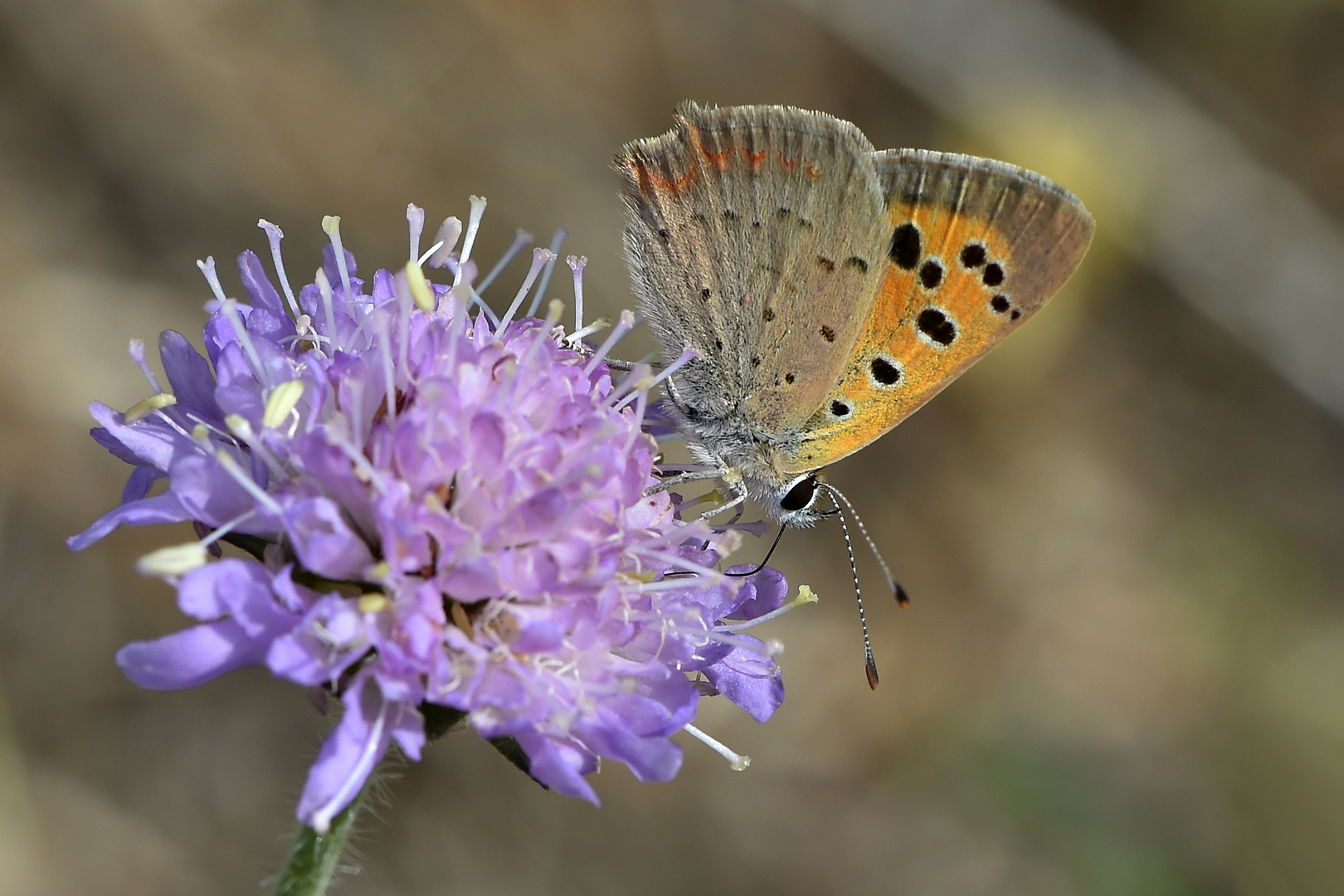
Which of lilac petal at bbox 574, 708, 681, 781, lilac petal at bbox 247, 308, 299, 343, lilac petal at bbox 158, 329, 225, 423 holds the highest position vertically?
lilac petal at bbox 247, 308, 299, 343

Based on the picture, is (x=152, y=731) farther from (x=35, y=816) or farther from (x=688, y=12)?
(x=688, y=12)

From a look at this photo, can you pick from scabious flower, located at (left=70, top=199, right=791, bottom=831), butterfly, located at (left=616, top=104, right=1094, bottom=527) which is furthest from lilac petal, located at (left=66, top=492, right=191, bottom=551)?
butterfly, located at (left=616, top=104, right=1094, bottom=527)

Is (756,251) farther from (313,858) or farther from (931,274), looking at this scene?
(313,858)

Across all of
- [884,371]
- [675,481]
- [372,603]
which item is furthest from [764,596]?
[372,603]

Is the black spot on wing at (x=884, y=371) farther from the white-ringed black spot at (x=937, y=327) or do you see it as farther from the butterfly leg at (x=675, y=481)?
the butterfly leg at (x=675, y=481)

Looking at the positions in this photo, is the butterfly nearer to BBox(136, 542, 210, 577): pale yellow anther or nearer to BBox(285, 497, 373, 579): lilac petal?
BBox(285, 497, 373, 579): lilac petal

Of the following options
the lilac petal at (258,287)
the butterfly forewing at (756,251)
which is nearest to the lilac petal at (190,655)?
the lilac petal at (258,287)

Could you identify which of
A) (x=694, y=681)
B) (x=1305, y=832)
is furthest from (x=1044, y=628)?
(x=694, y=681)
